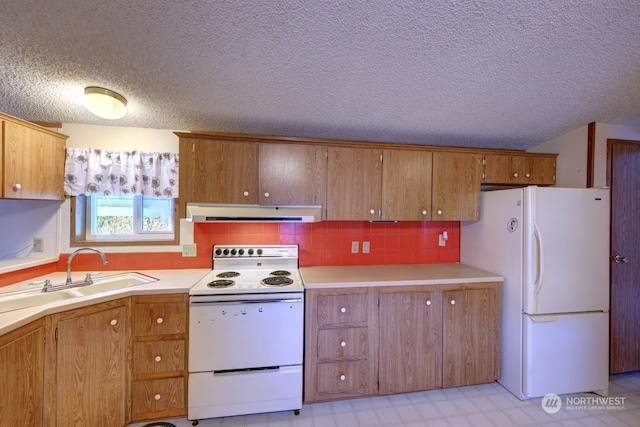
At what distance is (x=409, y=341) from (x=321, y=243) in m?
1.12

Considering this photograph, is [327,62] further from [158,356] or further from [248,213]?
[158,356]

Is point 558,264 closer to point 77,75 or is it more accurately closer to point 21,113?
point 77,75

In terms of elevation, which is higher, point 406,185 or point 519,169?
point 519,169

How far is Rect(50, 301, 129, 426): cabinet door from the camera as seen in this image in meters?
1.46

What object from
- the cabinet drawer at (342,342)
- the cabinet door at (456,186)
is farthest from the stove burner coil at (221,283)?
the cabinet door at (456,186)

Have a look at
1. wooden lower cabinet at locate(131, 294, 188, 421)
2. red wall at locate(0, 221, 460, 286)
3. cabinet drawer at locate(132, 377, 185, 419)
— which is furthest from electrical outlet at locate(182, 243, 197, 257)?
cabinet drawer at locate(132, 377, 185, 419)

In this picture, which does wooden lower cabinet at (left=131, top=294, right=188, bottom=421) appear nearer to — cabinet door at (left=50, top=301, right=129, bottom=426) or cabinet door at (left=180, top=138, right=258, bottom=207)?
cabinet door at (left=50, top=301, right=129, bottom=426)

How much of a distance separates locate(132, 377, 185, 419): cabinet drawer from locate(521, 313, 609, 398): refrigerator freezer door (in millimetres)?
2581

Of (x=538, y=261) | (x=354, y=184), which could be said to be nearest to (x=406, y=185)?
(x=354, y=184)

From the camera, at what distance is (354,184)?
2.20m

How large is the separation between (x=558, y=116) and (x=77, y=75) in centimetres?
355

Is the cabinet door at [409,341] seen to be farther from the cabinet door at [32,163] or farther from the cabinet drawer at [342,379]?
the cabinet door at [32,163]

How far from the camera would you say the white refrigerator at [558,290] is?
1.93m

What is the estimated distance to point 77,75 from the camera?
61.2 inches
